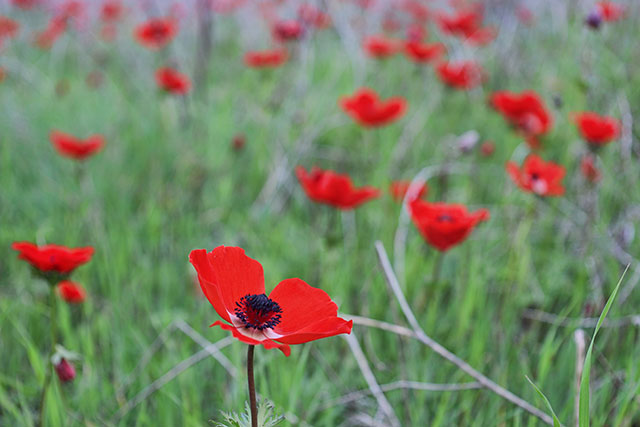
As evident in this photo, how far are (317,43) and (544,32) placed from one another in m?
1.69

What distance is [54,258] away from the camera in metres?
0.78

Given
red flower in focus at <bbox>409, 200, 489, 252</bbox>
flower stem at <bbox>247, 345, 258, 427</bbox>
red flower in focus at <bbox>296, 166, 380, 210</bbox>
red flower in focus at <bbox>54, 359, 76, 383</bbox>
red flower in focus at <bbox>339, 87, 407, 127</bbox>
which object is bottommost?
flower stem at <bbox>247, 345, 258, 427</bbox>

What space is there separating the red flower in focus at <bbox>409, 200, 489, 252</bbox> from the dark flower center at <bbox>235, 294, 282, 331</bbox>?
1.55ft

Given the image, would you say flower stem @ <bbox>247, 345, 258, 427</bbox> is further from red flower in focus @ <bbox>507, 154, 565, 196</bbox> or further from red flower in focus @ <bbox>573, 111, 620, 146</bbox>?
red flower in focus @ <bbox>573, 111, 620, 146</bbox>

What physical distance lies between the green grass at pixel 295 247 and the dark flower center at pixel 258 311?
0.30 metres

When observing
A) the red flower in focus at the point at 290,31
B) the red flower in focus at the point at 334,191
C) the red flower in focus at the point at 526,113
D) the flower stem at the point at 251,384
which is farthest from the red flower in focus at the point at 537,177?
the red flower in focus at the point at 290,31

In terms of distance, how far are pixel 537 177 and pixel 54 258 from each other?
3.05 ft

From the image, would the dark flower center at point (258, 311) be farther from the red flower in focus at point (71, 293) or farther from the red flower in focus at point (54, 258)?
the red flower in focus at point (71, 293)

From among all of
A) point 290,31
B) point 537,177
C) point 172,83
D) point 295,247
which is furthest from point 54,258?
point 290,31

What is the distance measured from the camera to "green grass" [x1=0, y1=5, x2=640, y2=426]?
101 cm

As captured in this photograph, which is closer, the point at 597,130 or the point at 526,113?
the point at 597,130

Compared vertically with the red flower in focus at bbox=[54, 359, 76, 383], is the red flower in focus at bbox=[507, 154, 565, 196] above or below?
below

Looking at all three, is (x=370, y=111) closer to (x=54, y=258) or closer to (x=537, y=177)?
(x=537, y=177)

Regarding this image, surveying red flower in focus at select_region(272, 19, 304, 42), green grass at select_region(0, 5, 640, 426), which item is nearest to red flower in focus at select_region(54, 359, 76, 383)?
green grass at select_region(0, 5, 640, 426)
